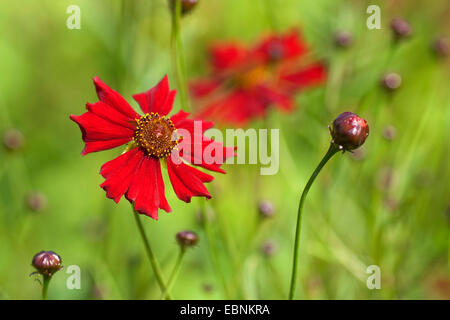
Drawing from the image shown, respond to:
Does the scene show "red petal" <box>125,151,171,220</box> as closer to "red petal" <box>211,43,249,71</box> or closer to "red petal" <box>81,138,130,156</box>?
"red petal" <box>81,138,130,156</box>

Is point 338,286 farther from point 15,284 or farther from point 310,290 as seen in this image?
point 15,284

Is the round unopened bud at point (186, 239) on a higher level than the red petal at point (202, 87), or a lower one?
lower

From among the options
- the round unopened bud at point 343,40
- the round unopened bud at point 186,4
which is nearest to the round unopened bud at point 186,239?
the round unopened bud at point 186,4

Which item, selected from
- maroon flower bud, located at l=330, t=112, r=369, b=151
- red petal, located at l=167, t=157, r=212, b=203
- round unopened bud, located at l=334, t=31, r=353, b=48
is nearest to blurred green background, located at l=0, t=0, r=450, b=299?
round unopened bud, located at l=334, t=31, r=353, b=48

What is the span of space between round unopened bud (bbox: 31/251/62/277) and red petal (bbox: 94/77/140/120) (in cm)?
16

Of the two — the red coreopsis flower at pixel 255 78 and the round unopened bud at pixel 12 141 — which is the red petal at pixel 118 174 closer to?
the round unopened bud at pixel 12 141

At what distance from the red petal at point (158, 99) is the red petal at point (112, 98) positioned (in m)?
0.02

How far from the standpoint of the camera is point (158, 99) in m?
0.64

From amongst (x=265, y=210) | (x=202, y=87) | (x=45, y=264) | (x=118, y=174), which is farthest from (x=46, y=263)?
(x=202, y=87)

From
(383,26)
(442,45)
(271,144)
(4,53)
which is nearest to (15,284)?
(271,144)

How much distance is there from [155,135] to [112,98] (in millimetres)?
69

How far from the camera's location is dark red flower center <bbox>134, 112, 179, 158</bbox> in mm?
638

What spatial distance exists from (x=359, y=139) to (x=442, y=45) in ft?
1.69

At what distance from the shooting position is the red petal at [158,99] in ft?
2.09
